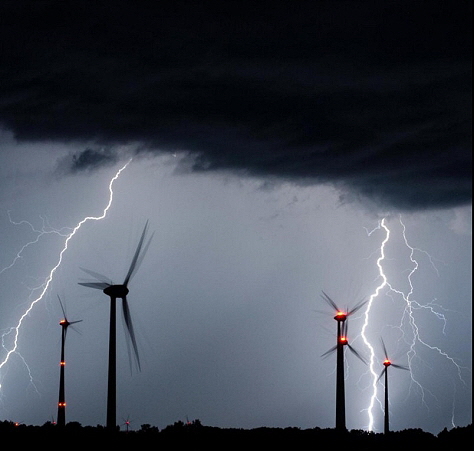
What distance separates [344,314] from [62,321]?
2965 centimetres

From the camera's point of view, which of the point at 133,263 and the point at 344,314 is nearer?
the point at 133,263

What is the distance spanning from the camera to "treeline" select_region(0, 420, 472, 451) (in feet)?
202

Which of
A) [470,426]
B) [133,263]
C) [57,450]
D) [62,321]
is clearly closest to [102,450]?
[57,450]

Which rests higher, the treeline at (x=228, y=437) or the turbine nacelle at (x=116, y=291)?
the turbine nacelle at (x=116, y=291)

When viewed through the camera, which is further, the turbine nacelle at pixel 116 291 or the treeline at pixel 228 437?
the turbine nacelle at pixel 116 291

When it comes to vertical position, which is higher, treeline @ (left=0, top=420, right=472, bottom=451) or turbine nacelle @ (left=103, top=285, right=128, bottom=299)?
turbine nacelle @ (left=103, top=285, right=128, bottom=299)

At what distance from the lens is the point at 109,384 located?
69.7 meters

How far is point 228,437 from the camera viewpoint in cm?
6919

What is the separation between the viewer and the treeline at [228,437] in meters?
61.5

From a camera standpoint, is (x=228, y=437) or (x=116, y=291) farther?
(x=116, y=291)

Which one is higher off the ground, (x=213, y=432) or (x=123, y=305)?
(x=123, y=305)

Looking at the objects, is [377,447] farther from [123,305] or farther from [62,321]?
[62,321]

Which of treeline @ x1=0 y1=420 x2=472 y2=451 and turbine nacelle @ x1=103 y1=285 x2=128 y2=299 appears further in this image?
turbine nacelle @ x1=103 y1=285 x2=128 y2=299

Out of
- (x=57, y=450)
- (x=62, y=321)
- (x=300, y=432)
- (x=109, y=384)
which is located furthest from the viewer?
(x=62, y=321)
